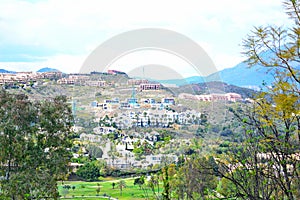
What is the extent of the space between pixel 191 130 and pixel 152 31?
21.3 feet

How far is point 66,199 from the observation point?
39.2 ft

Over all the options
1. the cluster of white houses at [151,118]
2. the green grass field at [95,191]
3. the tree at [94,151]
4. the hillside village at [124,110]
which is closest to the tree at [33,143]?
the green grass field at [95,191]

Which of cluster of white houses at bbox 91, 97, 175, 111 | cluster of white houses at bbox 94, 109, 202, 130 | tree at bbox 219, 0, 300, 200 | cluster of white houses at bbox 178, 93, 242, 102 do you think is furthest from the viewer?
cluster of white houses at bbox 91, 97, 175, 111

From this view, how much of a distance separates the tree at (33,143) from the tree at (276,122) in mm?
3531

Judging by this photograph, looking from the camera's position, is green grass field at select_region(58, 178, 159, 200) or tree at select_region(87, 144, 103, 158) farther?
tree at select_region(87, 144, 103, 158)

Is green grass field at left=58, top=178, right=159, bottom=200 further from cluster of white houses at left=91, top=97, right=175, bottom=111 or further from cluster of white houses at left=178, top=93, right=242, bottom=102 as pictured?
cluster of white houses at left=91, top=97, right=175, bottom=111

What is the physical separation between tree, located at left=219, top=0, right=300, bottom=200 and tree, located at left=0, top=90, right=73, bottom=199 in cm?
353

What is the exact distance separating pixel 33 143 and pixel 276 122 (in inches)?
159

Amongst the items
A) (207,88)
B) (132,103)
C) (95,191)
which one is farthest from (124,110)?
(95,191)

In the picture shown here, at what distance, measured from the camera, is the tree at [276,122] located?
232 centimetres

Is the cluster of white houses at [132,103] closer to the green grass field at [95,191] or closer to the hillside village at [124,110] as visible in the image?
the hillside village at [124,110]

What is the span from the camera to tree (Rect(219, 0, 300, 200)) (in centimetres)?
232

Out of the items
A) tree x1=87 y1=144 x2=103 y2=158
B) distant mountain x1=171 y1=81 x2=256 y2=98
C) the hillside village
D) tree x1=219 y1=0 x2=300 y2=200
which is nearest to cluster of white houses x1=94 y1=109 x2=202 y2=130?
the hillside village

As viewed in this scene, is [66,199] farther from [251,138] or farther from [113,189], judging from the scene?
[251,138]
